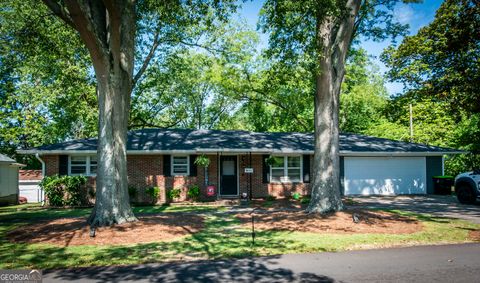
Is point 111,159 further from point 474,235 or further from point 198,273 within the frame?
point 474,235

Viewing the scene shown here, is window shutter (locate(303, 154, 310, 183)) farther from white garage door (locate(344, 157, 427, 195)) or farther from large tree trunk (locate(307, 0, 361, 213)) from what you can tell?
large tree trunk (locate(307, 0, 361, 213))

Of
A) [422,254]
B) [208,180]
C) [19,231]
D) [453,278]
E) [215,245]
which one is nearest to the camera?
[453,278]

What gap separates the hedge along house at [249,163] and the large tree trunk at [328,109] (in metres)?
5.50

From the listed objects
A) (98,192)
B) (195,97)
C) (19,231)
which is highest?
(195,97)

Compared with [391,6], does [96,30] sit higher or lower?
lower

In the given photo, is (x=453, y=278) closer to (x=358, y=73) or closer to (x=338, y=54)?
(x=338, y=54)

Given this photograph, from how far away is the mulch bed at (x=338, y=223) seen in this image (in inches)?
398

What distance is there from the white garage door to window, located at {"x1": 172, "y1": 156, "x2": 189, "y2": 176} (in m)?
9.40

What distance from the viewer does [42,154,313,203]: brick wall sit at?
62.1ft

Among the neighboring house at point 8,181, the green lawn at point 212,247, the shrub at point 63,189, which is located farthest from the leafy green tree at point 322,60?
the neighboring house at point 8,181

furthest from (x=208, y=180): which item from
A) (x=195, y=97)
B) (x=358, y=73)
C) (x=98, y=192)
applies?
(x=195, y=97)

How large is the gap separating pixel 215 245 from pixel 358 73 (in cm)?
2520

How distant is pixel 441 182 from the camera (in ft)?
69.8

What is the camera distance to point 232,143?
20.3m
